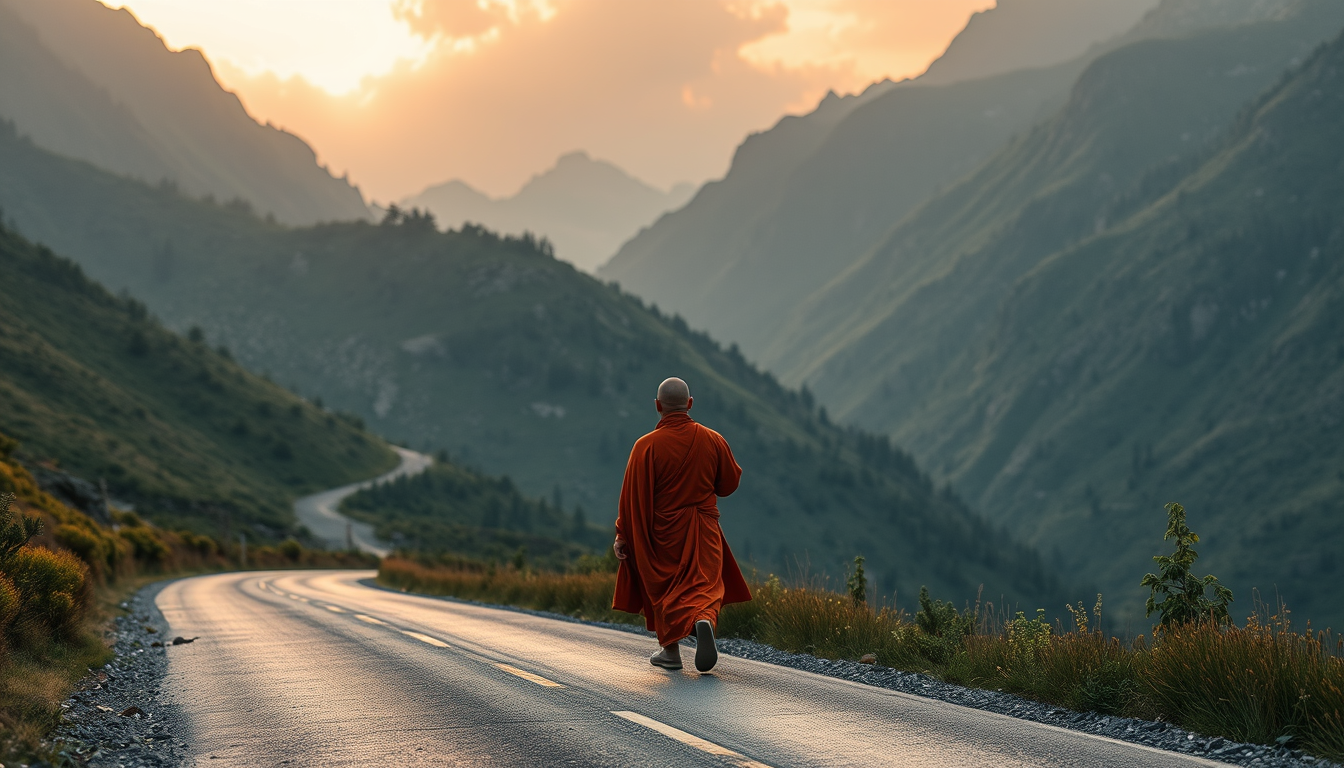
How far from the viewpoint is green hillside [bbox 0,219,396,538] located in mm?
72438

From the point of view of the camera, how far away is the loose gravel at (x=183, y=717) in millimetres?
6999

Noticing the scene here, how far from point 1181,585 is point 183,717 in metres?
9.12

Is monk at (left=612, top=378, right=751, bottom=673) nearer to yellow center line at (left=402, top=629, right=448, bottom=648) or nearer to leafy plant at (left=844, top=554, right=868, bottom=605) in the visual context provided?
leafy plant at (left=844, top=554, right=868, bottom=605)

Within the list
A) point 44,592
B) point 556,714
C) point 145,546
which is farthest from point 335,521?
point 556,714

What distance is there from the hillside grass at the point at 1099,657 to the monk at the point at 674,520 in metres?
2.25

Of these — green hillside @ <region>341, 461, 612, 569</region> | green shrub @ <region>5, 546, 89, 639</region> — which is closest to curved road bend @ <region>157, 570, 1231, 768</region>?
green shrub @ <region>5, 546, 89, 639</region>

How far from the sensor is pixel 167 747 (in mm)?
7574

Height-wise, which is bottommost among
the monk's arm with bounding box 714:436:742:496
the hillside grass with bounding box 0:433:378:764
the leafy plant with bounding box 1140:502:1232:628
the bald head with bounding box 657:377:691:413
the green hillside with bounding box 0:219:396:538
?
the hillside grass with bounding box 0:433:378:764

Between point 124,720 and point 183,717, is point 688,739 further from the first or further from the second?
point 124,720

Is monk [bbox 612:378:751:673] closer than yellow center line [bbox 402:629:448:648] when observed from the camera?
Yes

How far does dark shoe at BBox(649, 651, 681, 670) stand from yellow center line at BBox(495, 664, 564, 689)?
3.99ft

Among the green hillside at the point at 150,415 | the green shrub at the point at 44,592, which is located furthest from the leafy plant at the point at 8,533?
the green hillside at the point at 150,415

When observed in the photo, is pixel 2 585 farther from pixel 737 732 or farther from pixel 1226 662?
pixel 1226 662

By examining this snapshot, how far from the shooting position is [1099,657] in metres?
9.10
